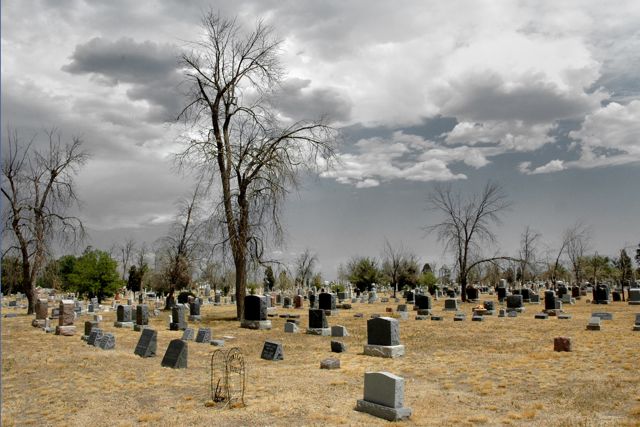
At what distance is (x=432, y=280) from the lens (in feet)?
216

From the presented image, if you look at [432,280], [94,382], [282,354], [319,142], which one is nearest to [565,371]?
[282,354]

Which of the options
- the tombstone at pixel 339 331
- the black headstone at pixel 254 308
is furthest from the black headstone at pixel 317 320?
the black headstone at pixel 254 308

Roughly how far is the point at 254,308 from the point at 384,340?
8857 mm

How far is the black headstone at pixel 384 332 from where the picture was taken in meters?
13.9

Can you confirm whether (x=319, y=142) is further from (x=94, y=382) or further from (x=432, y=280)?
(x=432, y=280)

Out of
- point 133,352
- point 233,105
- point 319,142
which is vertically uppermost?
point 233,105

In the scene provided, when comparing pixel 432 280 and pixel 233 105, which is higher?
pixel 233 105

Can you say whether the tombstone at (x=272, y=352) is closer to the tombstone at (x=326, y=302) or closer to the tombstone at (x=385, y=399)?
the tombstone at (x=385, y=399)

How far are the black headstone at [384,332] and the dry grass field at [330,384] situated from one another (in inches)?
24.0

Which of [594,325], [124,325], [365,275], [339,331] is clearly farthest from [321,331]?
[365,275]

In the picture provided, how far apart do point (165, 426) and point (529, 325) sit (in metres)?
18.4

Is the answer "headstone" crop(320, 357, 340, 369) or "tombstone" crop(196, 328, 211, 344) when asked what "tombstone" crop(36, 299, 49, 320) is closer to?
"tombstone" crop(196, 328, 211, 344)

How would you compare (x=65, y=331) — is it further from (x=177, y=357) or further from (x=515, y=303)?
(x=515, y=303)

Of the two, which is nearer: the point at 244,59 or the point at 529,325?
the point at 529,325
